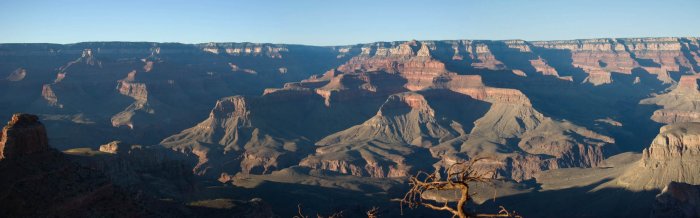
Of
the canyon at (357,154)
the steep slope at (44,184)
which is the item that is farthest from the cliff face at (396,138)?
the steep slope at (44,184)

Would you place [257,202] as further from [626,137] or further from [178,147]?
[626,137]

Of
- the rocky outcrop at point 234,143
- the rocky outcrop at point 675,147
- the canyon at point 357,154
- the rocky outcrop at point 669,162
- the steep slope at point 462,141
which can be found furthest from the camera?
the rocky outcrop at point 234,143

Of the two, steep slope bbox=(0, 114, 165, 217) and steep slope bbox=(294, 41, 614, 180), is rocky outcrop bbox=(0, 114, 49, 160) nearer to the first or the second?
steep slope bbox=(0, 114, 165, 217)

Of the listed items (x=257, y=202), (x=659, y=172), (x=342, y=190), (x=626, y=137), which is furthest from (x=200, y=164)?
(x=626, y=137)

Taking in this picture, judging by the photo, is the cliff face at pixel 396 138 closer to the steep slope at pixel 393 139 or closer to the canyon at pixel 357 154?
the steep slope at pixel 393 139

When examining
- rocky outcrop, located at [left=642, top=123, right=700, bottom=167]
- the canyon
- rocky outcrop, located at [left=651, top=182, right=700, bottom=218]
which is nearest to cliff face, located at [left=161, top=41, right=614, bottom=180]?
the canyon

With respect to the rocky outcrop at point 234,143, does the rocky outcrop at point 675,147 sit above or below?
above
